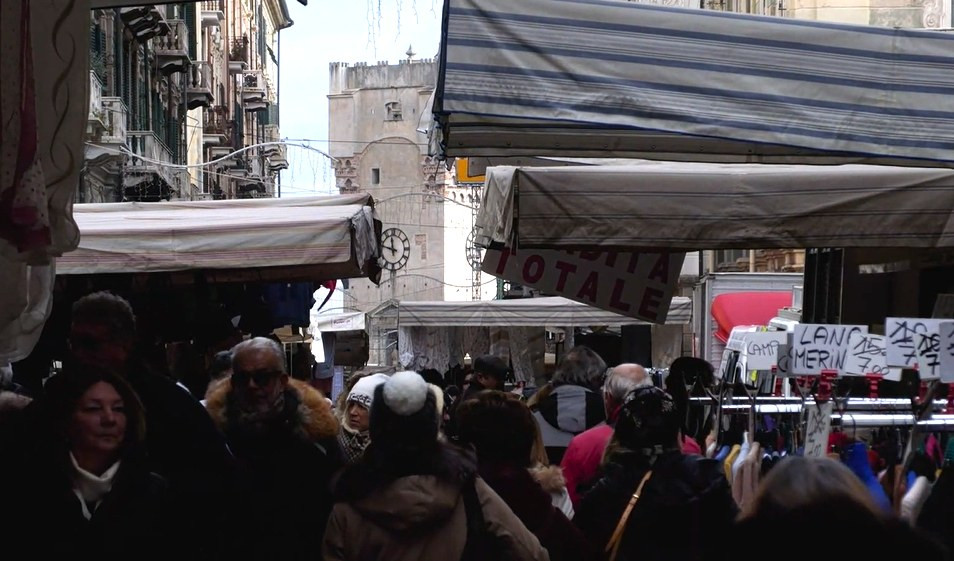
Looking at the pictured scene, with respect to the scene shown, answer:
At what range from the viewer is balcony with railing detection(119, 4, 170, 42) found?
30.5 metres

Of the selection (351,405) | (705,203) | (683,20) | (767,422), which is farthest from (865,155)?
(767,422)

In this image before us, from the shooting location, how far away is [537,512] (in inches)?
204

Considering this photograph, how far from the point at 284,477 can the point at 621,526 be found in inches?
50.4

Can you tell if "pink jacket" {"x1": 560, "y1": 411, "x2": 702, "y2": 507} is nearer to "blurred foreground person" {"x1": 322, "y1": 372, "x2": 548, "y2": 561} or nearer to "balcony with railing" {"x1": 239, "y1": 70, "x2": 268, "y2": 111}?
"blurred foreground person" {"x1": 322, "y1": 372, "x2": 548, "y2": 561}

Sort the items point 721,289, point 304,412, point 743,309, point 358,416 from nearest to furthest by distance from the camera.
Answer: point 304,412 < point 358,416 < point 743,309 < point 721,289

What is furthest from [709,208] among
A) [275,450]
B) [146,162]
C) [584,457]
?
[146,162]

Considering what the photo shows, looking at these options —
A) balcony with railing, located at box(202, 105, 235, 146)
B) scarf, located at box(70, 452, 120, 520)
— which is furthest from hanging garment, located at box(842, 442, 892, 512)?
balcony with railing, located at box(202, 105, 235, 146)

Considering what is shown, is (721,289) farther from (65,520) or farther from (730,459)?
(65,520)

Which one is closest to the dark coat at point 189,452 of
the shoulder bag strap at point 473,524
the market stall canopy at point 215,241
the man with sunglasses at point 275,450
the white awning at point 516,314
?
the man with sunglasses at point 275,450

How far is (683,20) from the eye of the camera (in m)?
5.30

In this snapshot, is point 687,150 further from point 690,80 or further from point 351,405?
point 351,405

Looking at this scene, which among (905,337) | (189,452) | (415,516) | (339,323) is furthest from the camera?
(339,323)

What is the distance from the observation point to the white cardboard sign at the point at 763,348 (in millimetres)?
8109

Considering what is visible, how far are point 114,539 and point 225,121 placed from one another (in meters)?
48.4
